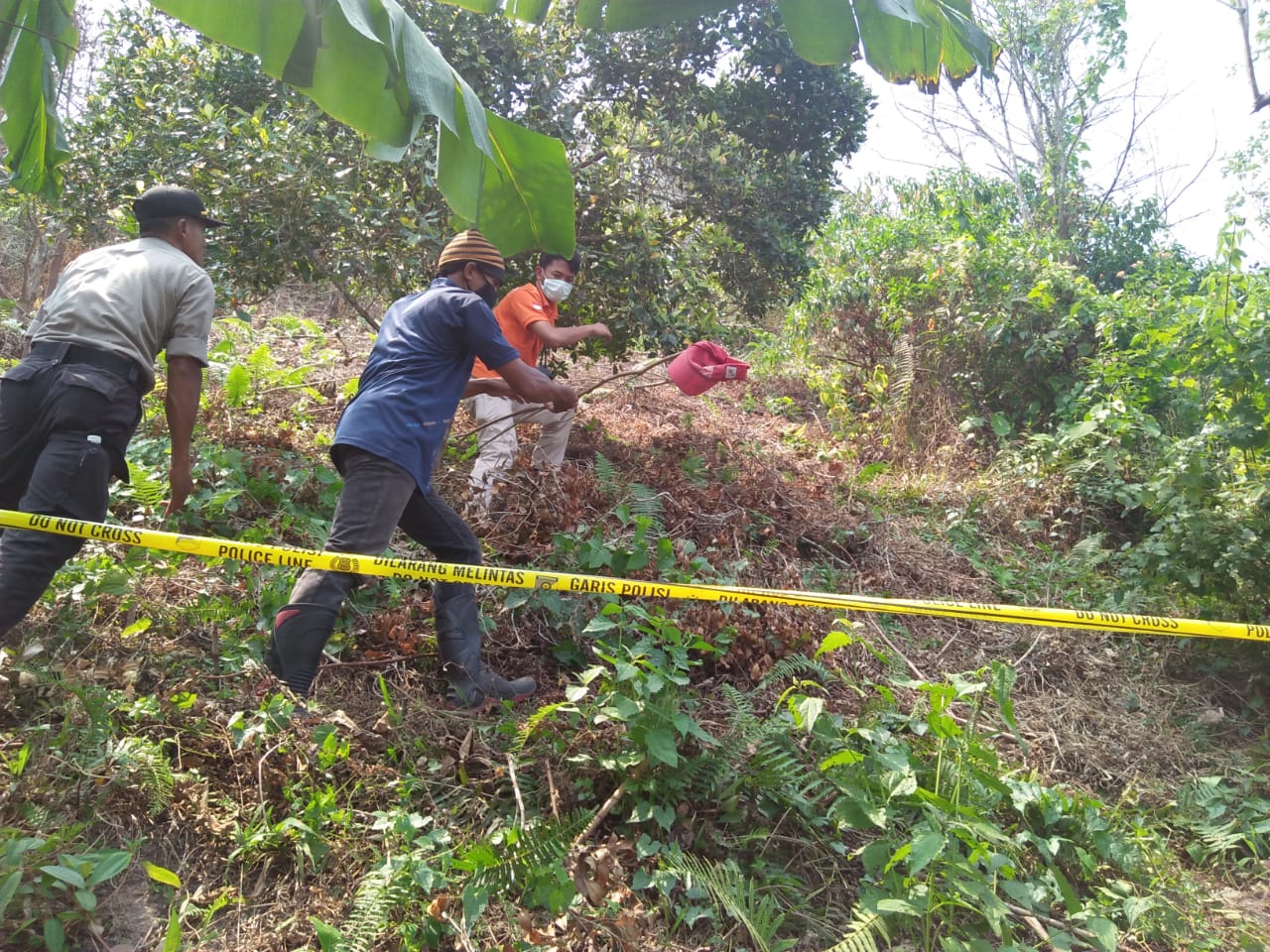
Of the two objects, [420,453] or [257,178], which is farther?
[257,178]

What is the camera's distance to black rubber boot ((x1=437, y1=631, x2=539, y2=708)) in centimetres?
338

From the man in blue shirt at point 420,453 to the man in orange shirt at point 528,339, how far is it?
1354 millimetres

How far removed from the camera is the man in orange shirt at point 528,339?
5082mm

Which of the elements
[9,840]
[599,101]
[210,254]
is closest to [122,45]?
[210,254]

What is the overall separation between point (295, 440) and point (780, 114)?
5.42 meters

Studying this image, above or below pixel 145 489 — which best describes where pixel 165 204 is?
above

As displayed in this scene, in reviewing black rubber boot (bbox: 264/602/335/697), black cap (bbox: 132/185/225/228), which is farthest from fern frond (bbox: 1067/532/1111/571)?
black cap (bbox: 132/185/225/228)

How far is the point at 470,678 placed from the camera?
11.2 feet

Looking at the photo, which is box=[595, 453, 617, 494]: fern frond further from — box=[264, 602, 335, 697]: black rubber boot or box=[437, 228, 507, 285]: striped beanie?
box=[264, 602, 335, 697]: black rubber boot

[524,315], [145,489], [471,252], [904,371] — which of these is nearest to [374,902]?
[471,252]

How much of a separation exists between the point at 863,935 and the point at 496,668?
1926 mm

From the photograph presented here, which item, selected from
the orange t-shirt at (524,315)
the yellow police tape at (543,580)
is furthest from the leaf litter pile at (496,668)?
the orange t-shirt at (524,315)

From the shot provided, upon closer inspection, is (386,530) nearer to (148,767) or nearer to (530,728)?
(530,728)

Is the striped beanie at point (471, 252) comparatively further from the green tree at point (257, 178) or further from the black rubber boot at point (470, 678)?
the green tree at point (257, 178)
